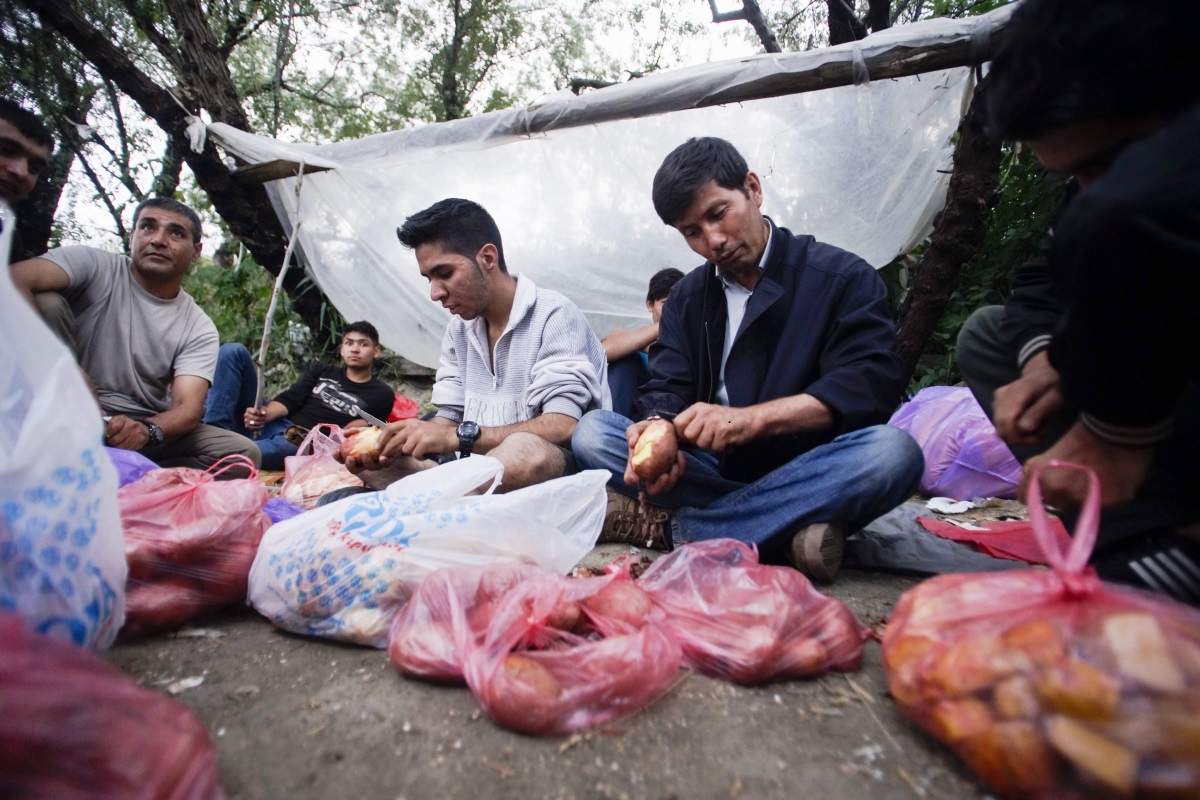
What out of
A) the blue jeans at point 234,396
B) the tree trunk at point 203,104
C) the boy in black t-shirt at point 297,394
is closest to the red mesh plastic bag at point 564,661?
the boy in black t-shirt at point 297,394

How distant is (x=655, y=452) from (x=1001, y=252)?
11.4 feet

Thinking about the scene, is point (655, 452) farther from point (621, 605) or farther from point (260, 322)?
point (260, 322)

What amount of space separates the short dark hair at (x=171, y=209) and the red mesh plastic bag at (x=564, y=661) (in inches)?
112

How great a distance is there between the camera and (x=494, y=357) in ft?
8.39

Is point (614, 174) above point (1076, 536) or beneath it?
above

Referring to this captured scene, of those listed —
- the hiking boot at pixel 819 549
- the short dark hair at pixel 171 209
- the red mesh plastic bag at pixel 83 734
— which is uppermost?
the short dark hair at pixel 171 209

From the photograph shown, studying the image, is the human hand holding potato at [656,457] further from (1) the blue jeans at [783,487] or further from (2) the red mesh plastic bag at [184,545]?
(2) the red mesh plastic bag at [184,545]

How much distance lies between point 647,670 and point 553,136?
3.58m

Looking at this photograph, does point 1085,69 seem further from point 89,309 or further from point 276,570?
point 89,309

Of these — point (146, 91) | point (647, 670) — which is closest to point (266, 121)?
point (146, 91)

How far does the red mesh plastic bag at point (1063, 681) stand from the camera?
0.71 metres

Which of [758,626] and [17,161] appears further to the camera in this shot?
[17,161]

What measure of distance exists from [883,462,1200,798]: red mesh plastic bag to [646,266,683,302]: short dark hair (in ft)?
9.73

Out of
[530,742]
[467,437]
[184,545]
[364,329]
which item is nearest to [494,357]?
[467,437]
